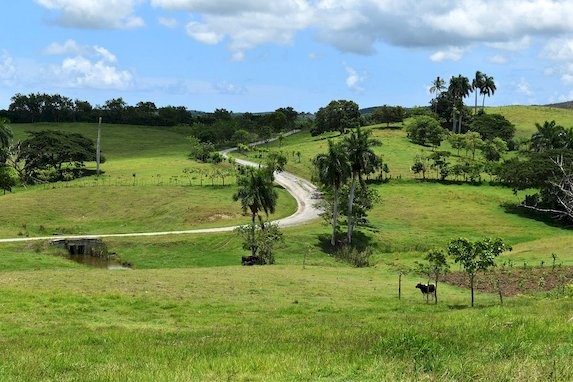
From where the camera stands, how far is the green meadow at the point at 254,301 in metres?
12.1

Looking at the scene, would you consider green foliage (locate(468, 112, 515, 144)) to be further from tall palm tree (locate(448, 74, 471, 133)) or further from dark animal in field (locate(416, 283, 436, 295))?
dark animal in field (locate(416, 283, 436, 295))

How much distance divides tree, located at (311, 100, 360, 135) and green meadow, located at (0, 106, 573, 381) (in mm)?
74008

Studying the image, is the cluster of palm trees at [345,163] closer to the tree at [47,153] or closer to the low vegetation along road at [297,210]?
the low vegetation along road at [297,210]

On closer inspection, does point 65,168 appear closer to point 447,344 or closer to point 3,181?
point 3,181

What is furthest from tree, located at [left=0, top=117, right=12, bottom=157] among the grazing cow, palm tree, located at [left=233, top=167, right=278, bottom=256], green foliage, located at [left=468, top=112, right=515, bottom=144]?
green foliage, located at [left=468, top=112, right=515, bottom=144]

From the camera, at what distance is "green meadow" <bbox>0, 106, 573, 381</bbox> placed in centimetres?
1215

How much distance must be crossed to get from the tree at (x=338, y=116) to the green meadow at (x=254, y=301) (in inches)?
2914

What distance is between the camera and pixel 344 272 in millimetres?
54469

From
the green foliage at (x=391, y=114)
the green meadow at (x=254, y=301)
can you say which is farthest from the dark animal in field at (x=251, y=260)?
the green foliage at (x=391, y=114)

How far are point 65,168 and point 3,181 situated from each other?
95.9 feet

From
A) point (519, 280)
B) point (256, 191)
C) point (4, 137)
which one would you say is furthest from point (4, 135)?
point (519, 280)

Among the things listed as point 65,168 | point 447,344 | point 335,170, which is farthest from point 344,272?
point 65,168

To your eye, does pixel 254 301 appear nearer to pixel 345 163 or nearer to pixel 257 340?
pixel 257 340

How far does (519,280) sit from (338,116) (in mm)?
146821
